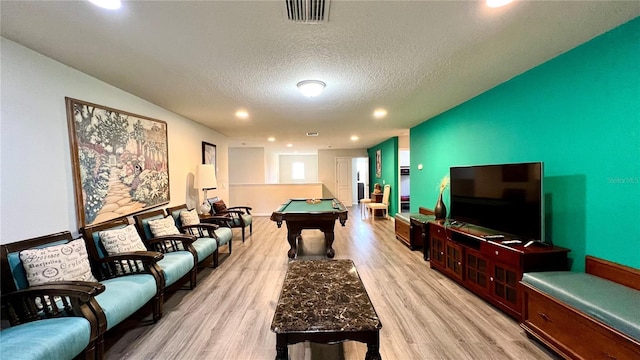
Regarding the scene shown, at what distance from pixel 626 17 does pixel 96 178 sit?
4.56 m

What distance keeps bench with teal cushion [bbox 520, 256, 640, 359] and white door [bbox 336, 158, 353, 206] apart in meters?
8.55

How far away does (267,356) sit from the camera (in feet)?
6.29

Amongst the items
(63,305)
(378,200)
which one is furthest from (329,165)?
(63,305)

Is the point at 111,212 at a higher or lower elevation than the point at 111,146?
lower

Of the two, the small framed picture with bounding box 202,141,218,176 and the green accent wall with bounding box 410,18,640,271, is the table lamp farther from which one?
the green accent wall with bounding box 410,18,640,271

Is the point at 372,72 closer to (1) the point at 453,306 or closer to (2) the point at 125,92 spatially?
(1) the point at 453,306

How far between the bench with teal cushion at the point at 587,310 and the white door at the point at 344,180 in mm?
8554

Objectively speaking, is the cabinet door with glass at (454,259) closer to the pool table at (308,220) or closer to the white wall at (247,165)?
the pool table at (308,220)

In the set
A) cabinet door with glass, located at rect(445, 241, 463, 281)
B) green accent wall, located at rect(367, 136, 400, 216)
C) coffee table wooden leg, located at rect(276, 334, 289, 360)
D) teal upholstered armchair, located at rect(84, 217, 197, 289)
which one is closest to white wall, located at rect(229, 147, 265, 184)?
green accent wall, located at rect(367, 136, 400, 216)

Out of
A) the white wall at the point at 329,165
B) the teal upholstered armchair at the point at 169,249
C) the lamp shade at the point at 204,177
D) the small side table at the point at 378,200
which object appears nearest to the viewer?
the teal upholstered armchair at the point at 169,249

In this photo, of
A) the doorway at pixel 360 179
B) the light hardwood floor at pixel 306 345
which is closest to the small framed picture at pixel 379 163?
the doorway at pixel 360 179

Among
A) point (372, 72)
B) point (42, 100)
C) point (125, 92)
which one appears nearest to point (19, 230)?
point (42, 100)

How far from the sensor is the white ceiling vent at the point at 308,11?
4.94ft

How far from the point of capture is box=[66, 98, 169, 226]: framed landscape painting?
2.44m
